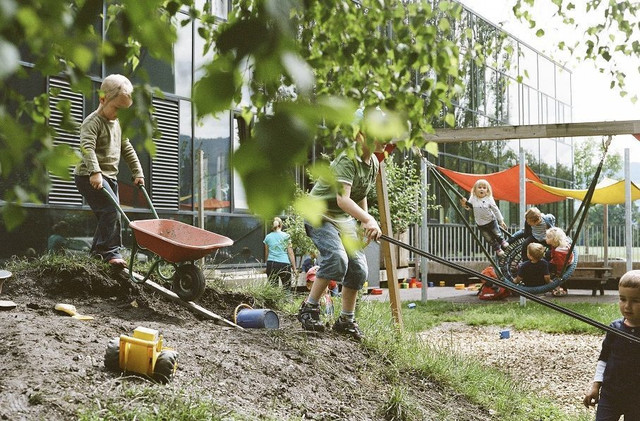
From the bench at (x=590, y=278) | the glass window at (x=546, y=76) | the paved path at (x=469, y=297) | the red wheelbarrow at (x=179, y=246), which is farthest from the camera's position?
the glass window at (x=546, y=76)

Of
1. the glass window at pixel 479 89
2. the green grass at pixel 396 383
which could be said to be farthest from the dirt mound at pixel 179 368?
the glass window at pixel 479 89

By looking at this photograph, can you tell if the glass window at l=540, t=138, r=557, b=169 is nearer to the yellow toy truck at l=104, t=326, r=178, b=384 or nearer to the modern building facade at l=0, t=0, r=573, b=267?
the modern building facade at l=0, t=0, r=573, b=267

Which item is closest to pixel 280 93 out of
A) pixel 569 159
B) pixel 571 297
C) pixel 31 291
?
pixel 31 291

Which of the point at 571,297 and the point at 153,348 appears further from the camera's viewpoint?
the point at 571,297

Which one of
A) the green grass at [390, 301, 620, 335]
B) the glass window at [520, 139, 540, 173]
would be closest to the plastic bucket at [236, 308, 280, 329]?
the green grass at [390, 301, 620, 335]

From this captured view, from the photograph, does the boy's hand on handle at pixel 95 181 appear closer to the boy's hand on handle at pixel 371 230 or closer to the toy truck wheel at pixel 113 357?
the boy's hand on handle at pixel 371 230

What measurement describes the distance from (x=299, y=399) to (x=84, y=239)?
255 inches

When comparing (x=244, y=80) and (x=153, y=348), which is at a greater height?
(x=244, y=80)

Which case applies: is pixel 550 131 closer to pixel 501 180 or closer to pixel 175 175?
pixel 175 175

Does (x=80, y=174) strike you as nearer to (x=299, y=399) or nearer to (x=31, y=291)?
(x=31, y=291)

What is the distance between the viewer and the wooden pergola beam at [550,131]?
23.5 ft

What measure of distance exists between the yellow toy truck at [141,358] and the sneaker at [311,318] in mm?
1616

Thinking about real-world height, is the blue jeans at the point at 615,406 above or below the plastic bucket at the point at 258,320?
below

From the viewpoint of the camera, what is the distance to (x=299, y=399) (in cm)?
338
